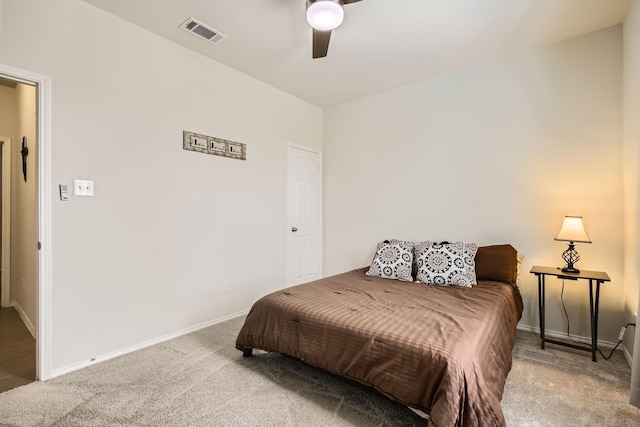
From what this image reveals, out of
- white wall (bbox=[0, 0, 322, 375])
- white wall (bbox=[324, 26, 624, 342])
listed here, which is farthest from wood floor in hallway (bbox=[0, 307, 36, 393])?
white wall (bbox=[324, 26, 624, 342])

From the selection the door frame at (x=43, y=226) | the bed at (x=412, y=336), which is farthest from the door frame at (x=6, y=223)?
the bed at (x=412, y=336)

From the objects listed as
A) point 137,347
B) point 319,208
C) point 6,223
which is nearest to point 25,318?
point 6,223

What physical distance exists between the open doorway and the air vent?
145cm

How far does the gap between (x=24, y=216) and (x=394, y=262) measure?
3.77 m

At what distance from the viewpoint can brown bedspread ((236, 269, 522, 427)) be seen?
1.39m

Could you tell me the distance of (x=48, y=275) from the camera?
81.4 inches

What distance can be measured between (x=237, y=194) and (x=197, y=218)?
1.79ft

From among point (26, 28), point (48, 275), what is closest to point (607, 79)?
point (26, 28)

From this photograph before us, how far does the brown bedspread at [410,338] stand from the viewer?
1386 mm

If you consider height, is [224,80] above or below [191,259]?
above

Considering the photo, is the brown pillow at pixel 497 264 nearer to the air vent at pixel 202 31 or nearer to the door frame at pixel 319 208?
the door frame at pixel 319 208

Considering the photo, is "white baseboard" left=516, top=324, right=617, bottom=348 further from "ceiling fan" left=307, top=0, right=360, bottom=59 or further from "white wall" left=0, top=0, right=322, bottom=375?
"ceiling fan" left=307, top=0, right=360, bottom=59

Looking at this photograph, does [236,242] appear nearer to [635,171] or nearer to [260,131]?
[260,131]

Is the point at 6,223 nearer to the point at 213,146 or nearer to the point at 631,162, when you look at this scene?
the point at 213,146
